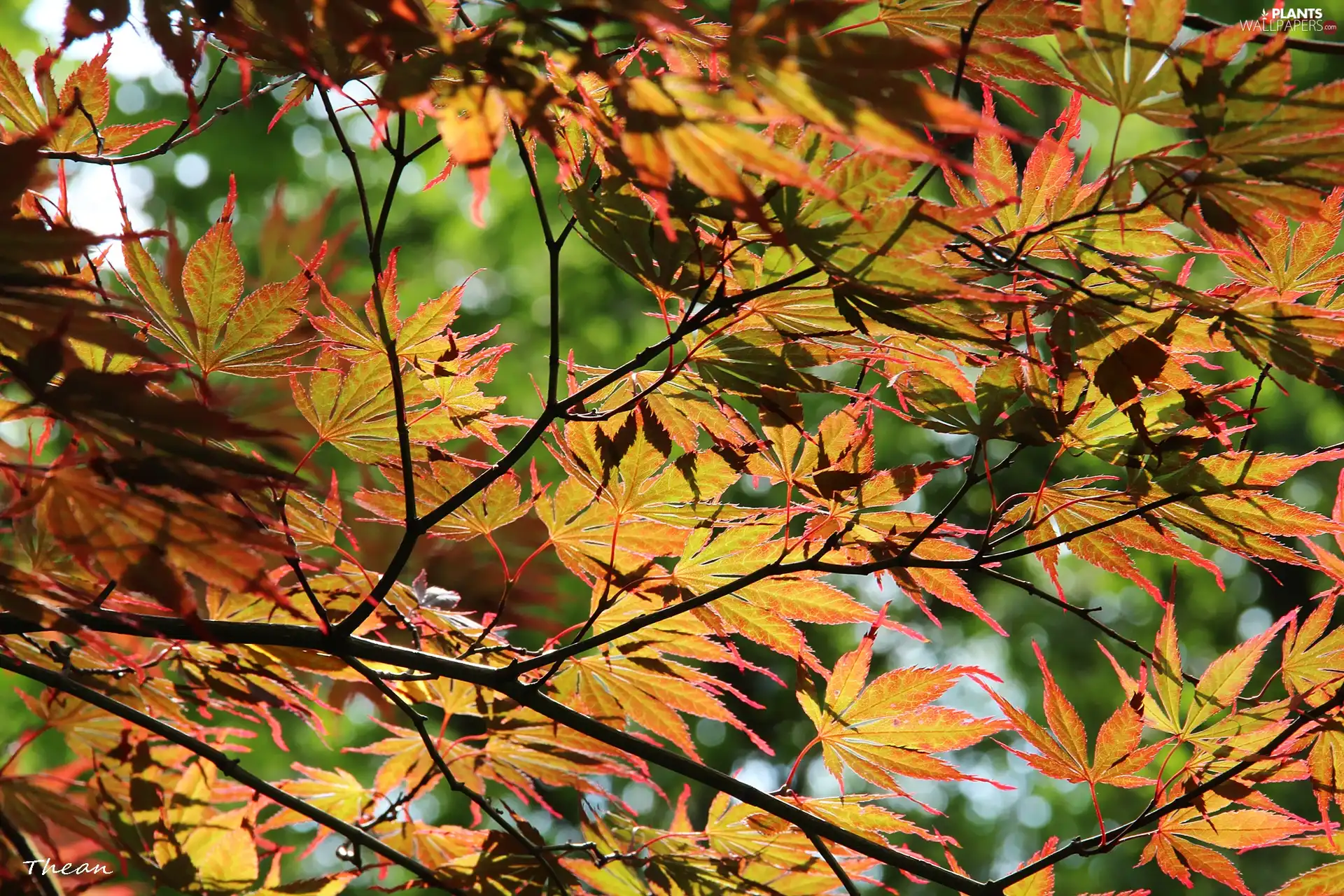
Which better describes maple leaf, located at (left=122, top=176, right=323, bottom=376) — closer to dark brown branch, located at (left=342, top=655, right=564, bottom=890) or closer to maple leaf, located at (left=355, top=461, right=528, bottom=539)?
maple leaf, located at (left=355, top=461, right=528, bottom=539)

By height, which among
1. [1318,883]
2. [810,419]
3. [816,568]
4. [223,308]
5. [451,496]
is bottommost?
[1318,883]

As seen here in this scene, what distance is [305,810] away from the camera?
2.78ft

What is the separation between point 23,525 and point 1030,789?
6311 millimetres

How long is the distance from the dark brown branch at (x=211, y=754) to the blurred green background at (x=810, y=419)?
4.41m

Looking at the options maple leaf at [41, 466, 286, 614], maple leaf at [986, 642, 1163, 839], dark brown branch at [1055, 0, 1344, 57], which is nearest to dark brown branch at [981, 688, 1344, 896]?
maple leaf at [986, 642, 1163, 839]

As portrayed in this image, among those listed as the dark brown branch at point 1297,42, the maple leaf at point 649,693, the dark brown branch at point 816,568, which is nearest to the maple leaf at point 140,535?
the dark brown branch at point 816,568

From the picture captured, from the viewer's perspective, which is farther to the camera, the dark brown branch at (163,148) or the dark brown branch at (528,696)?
the dark brown branch at (163,148)

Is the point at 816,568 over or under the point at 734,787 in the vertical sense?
over

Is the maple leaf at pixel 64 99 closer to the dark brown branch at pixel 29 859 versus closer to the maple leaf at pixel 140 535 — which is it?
the maple leaf at pixel 140 535

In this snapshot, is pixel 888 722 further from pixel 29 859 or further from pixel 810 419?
pixel 810 419

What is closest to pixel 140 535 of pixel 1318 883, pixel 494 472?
pixel 494 472

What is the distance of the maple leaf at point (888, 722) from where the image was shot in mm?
830

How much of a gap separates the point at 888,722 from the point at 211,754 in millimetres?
581

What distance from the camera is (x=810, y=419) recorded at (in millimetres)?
5699
